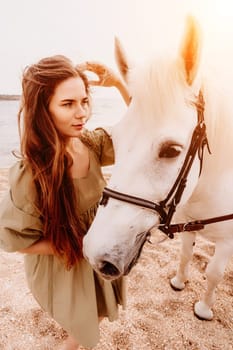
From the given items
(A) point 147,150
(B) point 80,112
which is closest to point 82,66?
(B) point 80,112

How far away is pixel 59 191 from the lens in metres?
1.34

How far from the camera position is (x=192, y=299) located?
2395mm

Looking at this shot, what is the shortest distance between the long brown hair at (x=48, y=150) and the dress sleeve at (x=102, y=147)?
26 cm

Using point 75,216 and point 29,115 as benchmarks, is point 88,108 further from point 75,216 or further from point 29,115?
point 75,216

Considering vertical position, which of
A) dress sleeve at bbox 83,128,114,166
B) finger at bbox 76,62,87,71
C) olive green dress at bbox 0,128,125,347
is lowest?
olive green dress at bbox 0,128,125,347

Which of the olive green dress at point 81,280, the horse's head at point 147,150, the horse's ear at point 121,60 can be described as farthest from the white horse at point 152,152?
the olive green dress at point 81,280

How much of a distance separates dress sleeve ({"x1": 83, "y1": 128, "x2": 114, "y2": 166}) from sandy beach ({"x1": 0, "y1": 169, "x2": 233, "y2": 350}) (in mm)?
1331

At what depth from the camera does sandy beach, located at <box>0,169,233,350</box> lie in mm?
1988

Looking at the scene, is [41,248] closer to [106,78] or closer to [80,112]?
[80,112]

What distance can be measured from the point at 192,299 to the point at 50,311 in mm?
1369

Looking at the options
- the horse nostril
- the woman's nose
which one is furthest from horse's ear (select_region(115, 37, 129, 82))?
the horse nostril

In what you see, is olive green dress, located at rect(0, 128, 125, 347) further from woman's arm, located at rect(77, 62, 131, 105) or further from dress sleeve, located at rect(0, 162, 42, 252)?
woman's arm, located at rect(77, 62, 131, 105)

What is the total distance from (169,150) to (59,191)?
1.88 feet

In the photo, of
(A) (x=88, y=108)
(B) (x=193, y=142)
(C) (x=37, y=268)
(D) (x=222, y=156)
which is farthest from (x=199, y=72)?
(C) (x=37, y=268)
